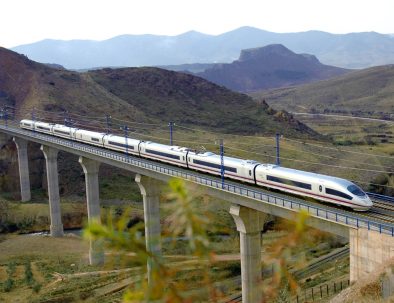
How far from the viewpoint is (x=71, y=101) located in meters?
128

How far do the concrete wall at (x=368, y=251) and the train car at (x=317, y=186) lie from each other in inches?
106

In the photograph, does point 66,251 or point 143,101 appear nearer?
point 66,251

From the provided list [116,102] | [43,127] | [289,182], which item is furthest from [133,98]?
[289,182]

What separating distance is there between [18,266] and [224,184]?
1559 inches

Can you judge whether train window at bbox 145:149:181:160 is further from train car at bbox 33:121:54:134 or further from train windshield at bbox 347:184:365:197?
train car at bbox 33:121:54:134

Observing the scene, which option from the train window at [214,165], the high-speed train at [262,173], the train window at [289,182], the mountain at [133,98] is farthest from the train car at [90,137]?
the mountain at [133,98]

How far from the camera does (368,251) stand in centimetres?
2505

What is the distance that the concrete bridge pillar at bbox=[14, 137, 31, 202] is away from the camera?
90000 millimetres

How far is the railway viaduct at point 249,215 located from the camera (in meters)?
24.4

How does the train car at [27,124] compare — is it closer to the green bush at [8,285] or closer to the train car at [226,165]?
the green bush at [8,285]

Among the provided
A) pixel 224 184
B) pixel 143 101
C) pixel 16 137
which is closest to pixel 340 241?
pixel 224 184

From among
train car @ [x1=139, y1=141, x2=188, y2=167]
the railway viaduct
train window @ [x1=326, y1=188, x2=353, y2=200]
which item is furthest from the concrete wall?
train car @ [x1=139, y1=141, x2=188, y2=167]

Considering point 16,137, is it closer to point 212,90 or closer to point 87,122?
point 87,122

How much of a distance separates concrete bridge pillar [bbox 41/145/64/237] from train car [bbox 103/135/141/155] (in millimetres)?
17959
